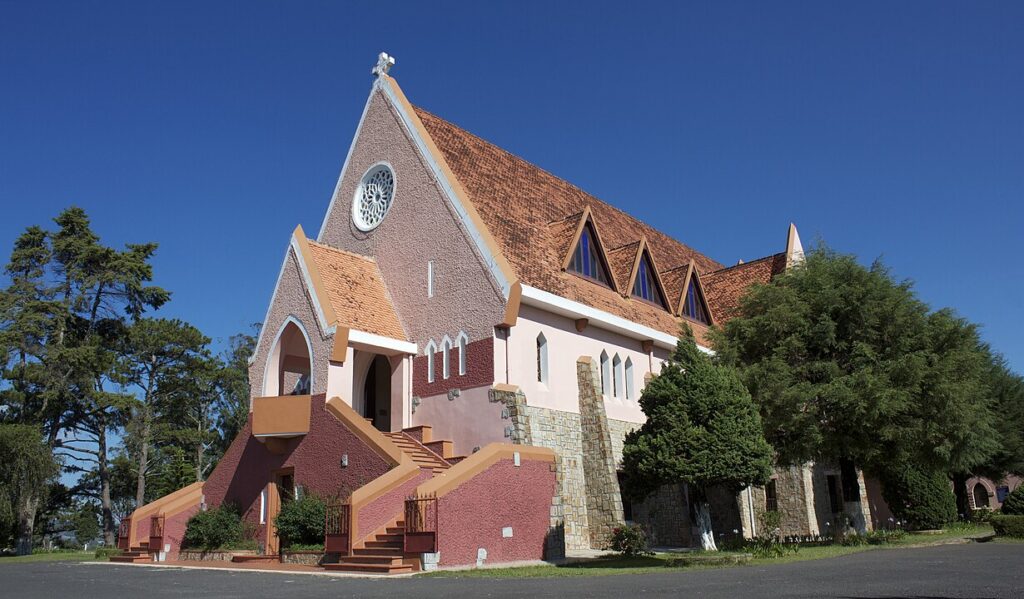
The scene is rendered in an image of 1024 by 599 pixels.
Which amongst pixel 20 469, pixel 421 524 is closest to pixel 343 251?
pixel 421 524

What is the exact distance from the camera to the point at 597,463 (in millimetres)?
21297

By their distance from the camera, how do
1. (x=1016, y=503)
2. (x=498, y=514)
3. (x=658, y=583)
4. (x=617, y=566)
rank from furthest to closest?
1. (x=1016, y=503)
2. (x=498, y=514)
3. (x=617, y=566)
4. (x=658, y=583)

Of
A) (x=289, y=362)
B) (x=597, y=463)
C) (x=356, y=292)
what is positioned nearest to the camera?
(x=597, y=463)

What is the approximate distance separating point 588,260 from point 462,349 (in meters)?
5.34

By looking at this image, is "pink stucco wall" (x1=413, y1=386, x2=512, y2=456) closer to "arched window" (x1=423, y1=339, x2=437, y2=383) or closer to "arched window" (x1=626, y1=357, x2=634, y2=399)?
"arched window" (x1=423, y1=339, x2=437, y2=383)

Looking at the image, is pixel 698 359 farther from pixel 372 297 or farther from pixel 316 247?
pixel 316 247

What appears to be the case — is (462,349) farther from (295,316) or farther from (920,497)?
(920,497)

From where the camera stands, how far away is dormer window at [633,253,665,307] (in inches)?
1059

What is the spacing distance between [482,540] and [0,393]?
1246 inches

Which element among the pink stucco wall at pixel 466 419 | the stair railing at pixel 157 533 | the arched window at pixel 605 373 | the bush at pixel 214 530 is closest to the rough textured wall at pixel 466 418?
the pink stucco wall at pixel 466 419

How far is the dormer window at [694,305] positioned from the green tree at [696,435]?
38.1ft

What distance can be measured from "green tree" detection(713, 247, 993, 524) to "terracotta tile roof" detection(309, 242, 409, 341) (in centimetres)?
942

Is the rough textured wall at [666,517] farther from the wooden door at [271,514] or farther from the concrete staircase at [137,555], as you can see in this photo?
the concrete staircase at [137,555]

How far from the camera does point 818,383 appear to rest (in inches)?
869
